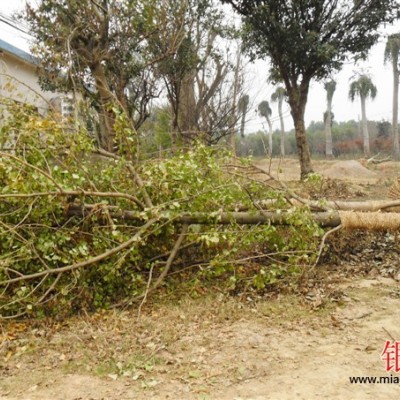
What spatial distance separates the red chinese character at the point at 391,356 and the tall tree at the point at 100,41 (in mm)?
5036

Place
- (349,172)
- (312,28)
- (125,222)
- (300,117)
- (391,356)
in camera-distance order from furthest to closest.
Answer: (349,172) < (300,117) < (312,28) < (125,222) < (391,356)

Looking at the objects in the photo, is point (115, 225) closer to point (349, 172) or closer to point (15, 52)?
point (15, 52)

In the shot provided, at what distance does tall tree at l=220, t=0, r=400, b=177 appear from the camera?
948 centimetres

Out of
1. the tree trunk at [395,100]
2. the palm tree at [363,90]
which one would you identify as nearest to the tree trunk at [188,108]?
the tree trunk at [395,100]

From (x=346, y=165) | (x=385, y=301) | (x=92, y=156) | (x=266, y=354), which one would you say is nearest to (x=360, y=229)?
(x=385, y=301)

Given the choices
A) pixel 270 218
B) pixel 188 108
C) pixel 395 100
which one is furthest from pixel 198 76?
pixel 395 100

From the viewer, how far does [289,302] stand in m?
3.29

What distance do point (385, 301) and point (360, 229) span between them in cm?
106

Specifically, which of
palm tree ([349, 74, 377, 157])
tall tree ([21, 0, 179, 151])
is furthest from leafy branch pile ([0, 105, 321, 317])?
palm tree ([349, 74, 377, 157])

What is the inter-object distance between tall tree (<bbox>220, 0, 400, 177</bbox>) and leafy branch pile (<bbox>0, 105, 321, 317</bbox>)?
6.65 m

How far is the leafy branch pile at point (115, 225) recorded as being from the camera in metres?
3.31

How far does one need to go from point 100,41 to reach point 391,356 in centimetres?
699

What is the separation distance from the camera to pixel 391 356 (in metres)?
2.38

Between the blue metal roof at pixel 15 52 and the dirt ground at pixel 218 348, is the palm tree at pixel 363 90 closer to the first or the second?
the blue metal roof at pixel 15 52
